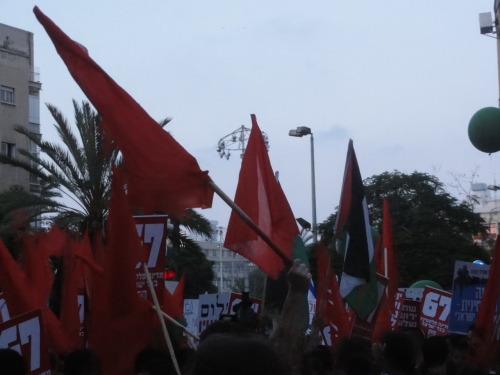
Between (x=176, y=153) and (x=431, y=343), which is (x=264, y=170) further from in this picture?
(x=431, y=343)

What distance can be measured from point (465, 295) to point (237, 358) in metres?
8.33

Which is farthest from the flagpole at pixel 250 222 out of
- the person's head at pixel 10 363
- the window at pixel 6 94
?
the window at pixel 6 94

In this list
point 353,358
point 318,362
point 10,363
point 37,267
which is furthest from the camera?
point 37,267

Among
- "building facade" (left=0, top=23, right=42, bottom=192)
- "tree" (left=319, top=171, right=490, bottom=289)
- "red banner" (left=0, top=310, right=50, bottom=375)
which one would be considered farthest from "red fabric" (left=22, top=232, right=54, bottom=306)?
"building facade" (left=0, top=23, right=42, bottom=192)

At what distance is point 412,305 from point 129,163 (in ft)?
16.5

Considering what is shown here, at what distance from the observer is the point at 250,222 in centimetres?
579

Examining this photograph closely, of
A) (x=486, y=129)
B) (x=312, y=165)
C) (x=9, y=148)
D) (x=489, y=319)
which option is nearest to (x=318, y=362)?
(x=489, y=319)

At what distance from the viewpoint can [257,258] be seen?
24.0ft

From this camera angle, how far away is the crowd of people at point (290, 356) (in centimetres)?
244

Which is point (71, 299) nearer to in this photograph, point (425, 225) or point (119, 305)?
point (119, 305)

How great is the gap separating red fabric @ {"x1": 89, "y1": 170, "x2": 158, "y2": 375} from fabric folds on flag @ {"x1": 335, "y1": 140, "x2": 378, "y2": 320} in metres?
1.75

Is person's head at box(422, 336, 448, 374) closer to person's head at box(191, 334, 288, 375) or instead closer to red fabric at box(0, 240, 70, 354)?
red fabric at box(0, 240, 70, 354)

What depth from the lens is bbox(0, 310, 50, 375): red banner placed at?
20.1 feet

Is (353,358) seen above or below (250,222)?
below
